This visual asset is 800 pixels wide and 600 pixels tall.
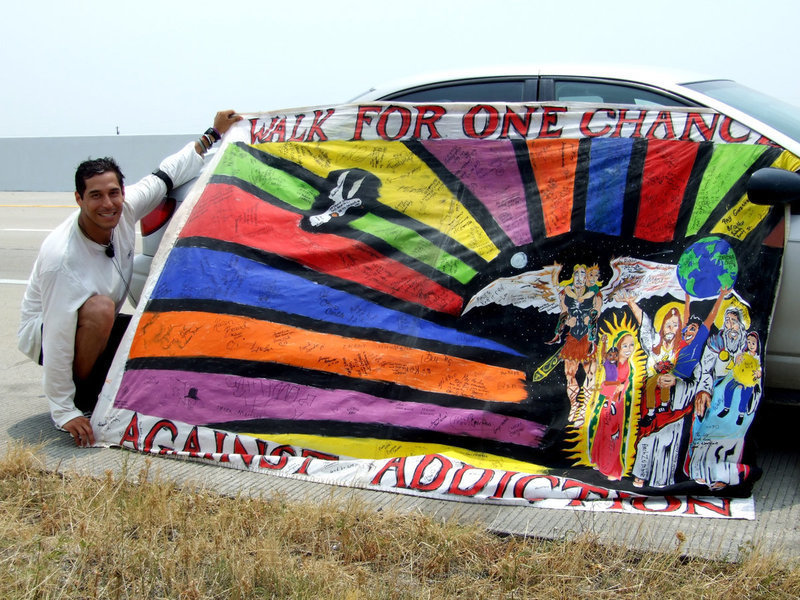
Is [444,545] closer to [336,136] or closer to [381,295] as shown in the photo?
[381,295]

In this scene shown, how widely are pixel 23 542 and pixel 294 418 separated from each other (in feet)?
3.88

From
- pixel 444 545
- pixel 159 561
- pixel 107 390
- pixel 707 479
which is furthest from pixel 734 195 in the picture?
pixel 107 390

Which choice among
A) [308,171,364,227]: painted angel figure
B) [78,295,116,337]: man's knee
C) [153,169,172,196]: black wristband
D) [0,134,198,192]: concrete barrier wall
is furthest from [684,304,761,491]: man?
[0,134,198,192]: concrete barrier wall

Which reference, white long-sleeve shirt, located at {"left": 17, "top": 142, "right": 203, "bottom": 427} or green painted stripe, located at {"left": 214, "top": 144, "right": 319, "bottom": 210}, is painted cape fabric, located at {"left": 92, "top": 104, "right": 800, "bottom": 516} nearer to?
green painted stripe, located at {"left": 214, "top": 144, "right": 319, "bottom": 210}

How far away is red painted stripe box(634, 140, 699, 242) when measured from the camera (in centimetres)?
350

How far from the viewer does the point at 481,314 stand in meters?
3.58

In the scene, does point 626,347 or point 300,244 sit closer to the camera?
point 626,347

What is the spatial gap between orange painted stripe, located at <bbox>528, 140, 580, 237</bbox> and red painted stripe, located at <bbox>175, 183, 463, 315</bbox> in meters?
0.58

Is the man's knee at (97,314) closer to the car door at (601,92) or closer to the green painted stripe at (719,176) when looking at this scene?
the car door at (601,92)

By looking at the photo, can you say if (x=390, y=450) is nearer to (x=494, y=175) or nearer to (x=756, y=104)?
(x=494, y=175)

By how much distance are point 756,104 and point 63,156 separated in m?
20.9

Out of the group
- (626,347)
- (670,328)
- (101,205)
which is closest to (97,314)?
(101,205)

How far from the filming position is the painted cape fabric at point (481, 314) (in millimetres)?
3223

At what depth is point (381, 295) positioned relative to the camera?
3.72m
